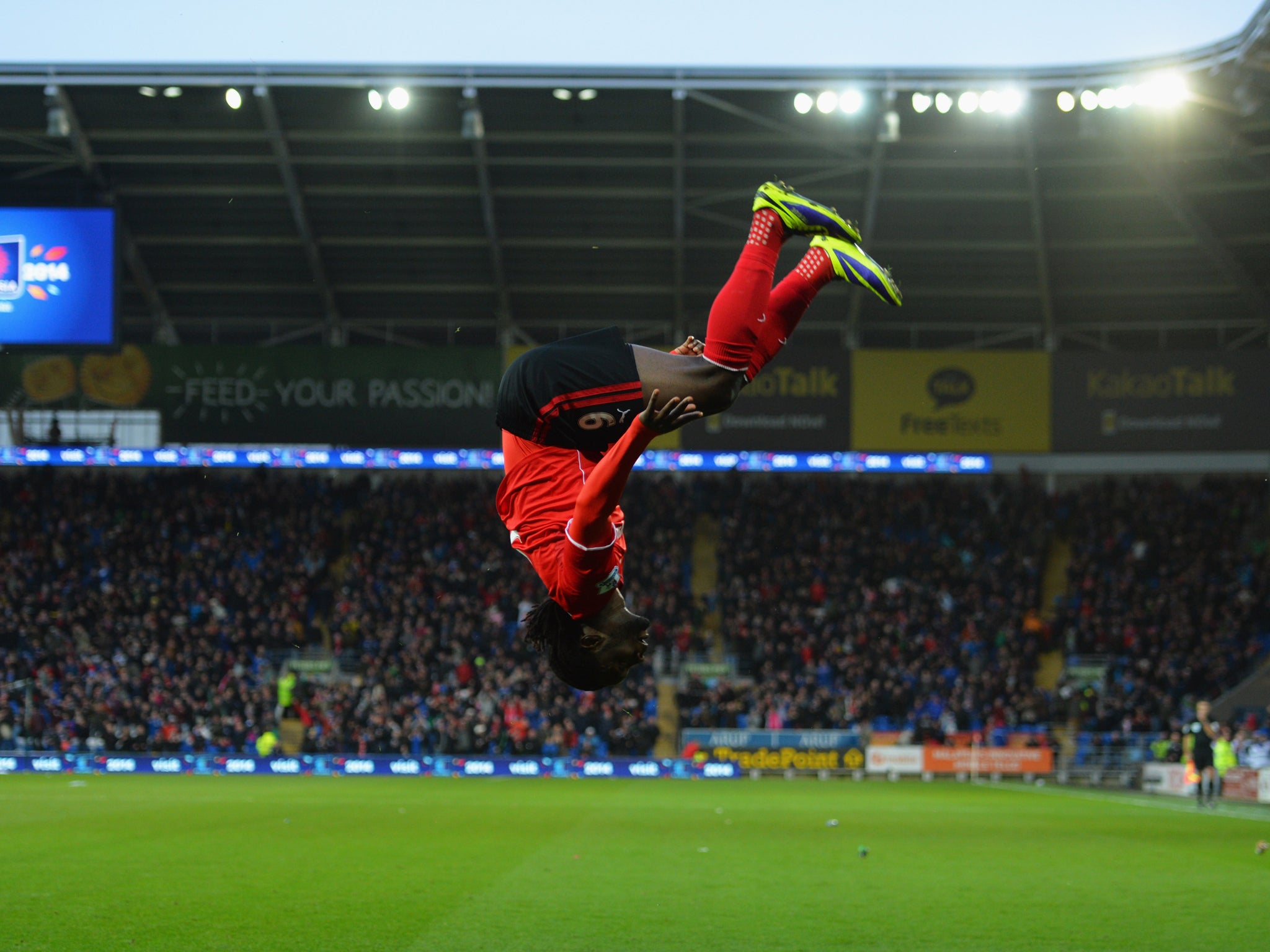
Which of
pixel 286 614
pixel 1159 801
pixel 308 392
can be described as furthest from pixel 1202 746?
pixel 308 392

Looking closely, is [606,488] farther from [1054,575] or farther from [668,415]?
[1054,575]

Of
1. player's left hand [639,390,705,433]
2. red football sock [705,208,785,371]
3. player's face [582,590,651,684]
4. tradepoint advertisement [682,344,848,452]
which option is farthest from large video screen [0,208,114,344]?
player's left hand [639,390,705,433]

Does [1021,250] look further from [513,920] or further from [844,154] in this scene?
[513,920]

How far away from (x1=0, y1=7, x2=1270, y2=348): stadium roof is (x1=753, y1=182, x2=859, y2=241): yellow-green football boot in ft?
76.3

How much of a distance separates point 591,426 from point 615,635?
104cm

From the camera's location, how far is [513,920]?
10.2 m

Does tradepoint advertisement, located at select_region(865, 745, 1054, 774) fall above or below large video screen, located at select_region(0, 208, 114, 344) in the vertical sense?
below

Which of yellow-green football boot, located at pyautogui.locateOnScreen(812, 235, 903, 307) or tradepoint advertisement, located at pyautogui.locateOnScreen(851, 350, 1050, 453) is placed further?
tradepoint advertisement, located at pyautogui.locateOnScreen(851, 350, 1050, 453)

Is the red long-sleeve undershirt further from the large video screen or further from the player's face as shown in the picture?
the large video screen

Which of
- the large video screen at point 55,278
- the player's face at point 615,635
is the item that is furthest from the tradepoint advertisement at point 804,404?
the player's face at point 615,635

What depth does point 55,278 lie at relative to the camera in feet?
98.0

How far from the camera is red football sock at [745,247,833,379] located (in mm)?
6801

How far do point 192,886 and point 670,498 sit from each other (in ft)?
93.9

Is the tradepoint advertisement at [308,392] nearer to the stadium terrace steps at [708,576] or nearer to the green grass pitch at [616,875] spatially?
the stadium terrace steps at [708,576]
